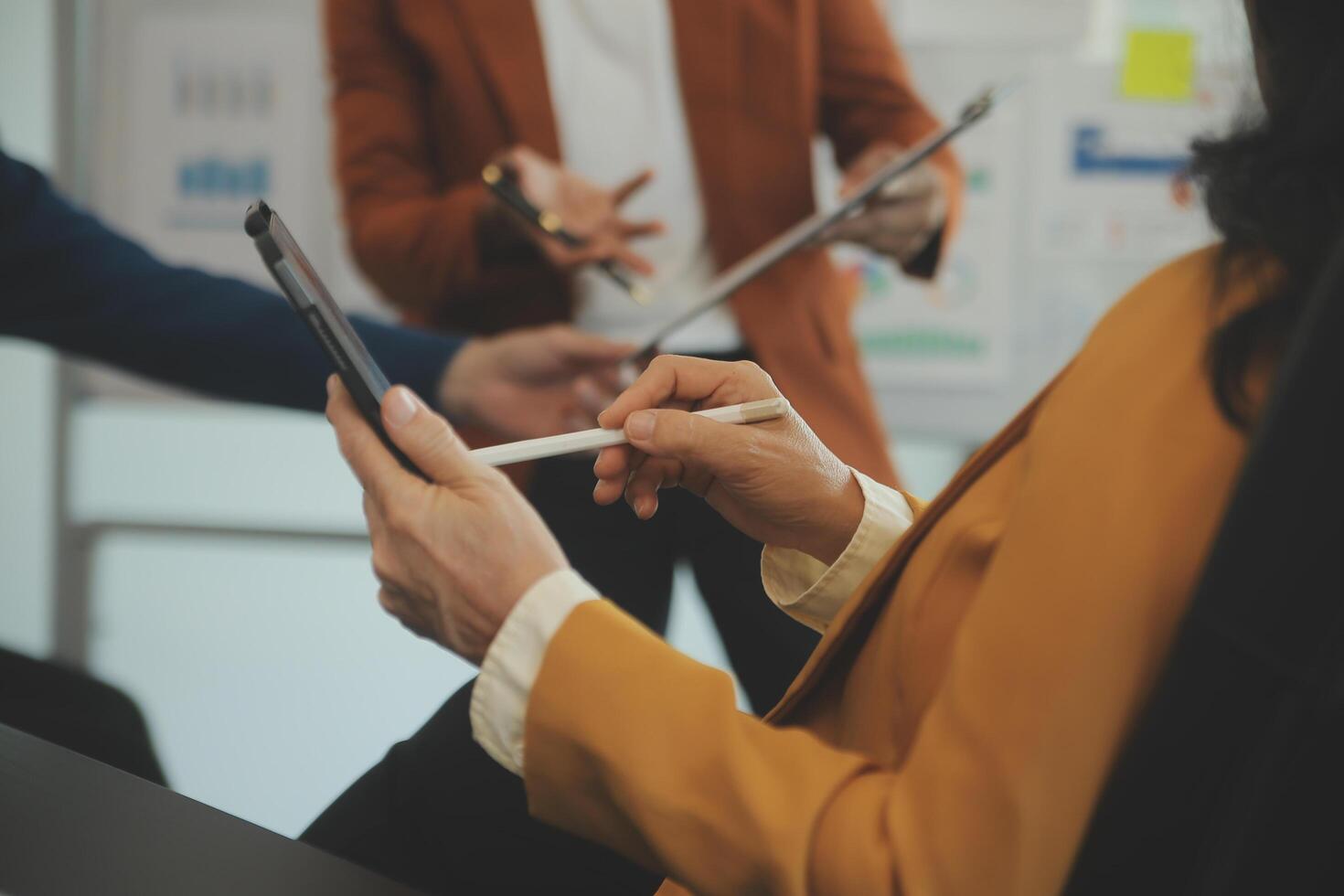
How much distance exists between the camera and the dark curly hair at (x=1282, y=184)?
29cm

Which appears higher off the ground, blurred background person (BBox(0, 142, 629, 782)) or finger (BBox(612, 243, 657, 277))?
finger (BBox(612, 243, 657, 277))

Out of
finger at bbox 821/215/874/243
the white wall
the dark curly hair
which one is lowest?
the white wall

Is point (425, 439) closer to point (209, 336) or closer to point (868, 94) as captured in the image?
point (209, 336)

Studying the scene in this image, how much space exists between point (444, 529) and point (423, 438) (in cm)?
3

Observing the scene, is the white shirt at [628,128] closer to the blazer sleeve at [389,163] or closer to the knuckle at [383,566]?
the blazer sleeve at [389,163]

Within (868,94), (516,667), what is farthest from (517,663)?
(868,94)

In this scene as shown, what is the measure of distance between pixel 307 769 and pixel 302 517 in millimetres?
803

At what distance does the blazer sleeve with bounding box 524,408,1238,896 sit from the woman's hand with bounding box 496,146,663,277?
0.49m

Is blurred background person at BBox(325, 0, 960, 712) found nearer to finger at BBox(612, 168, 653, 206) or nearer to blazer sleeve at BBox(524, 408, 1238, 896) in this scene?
finger at BBox(612, 168, 653, 206)

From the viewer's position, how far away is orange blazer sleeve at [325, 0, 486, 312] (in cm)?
87

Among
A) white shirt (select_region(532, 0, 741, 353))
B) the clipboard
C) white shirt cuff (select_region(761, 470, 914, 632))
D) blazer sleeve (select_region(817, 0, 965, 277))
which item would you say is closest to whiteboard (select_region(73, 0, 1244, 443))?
blazer sleeve (select_region(817, 0, 965, 277))

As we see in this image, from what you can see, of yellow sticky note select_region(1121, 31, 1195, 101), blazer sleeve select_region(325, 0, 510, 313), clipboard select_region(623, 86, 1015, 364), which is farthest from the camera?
yellow sticky note select_region(1121, 31, 1195, 101)

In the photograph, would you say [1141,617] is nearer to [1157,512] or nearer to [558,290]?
[1157,512]

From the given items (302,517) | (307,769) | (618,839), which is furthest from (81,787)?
(302,517)
